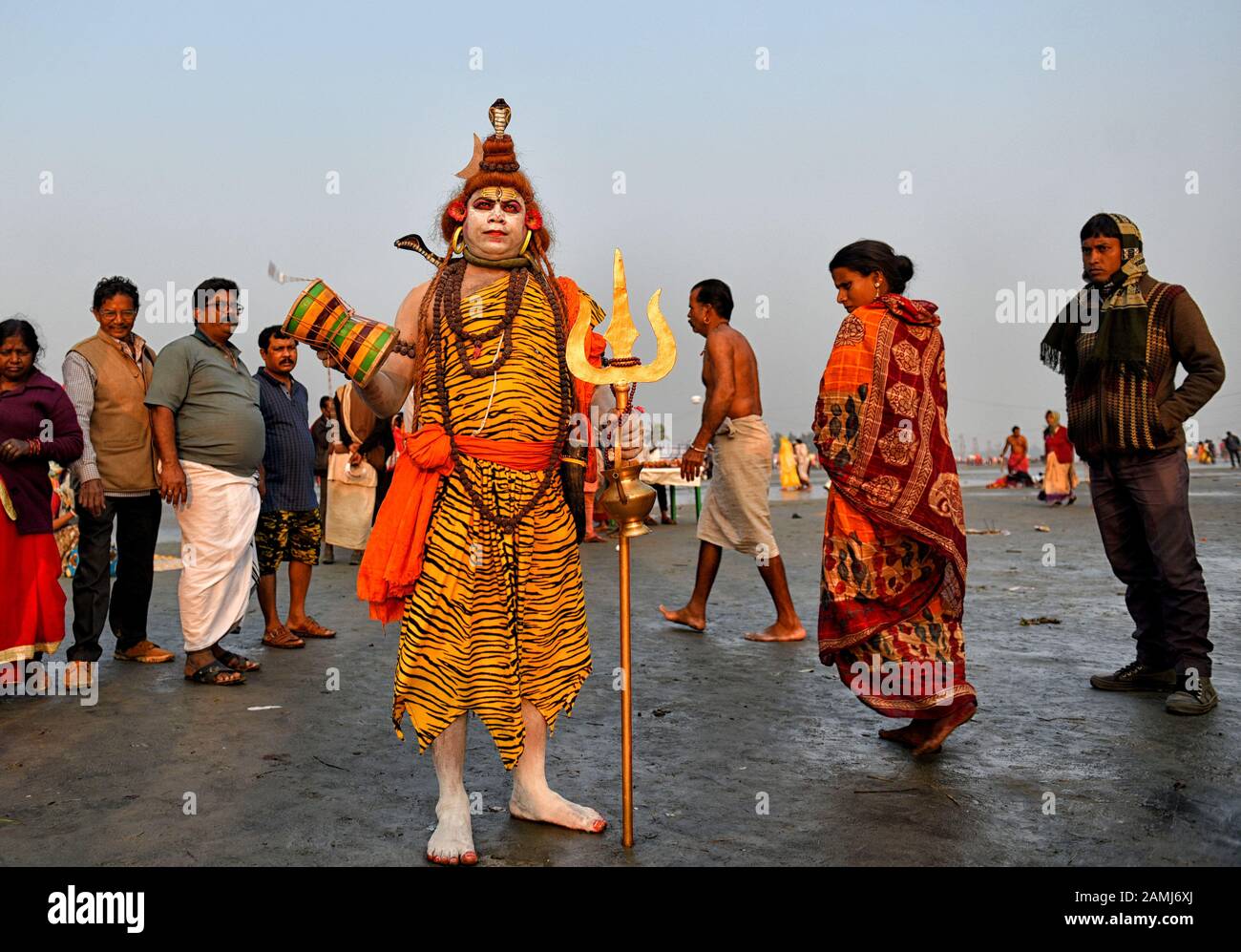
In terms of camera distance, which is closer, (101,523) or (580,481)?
(580,481)

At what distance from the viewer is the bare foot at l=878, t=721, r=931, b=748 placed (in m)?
3.72

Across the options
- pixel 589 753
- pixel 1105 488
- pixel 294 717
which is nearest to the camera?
pixel 589 753

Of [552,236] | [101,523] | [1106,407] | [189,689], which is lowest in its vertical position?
[189,689]

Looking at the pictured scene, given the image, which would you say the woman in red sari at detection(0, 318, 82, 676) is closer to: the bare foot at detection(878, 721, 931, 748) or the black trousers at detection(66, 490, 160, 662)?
the black trousers at detection(66, 490, 160, 662)

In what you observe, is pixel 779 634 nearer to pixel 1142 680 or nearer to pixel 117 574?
pixel 1142 680

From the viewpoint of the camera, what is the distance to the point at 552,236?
3.40 meters

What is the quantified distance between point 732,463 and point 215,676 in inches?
134

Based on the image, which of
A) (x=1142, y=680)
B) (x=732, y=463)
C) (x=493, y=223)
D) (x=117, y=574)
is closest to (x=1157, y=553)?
(x=1142, y=680)

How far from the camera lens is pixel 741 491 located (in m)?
6.26

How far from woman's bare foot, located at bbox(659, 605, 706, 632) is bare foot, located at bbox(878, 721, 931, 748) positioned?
8.02 feet
